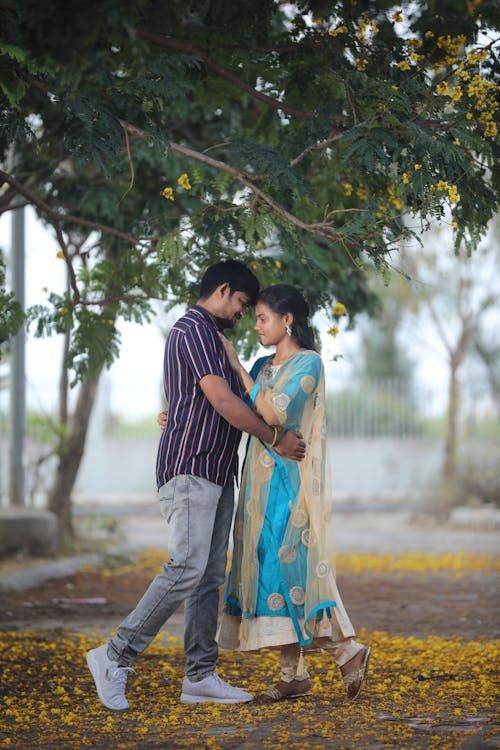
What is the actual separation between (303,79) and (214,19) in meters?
0.60

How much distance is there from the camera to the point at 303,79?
593cm

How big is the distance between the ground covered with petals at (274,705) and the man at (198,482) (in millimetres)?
222

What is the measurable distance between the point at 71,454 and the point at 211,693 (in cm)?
719

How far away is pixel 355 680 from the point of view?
514 cm

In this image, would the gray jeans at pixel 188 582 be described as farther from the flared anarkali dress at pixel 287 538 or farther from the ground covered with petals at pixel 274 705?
the ground covered with petals at pixel 274 705

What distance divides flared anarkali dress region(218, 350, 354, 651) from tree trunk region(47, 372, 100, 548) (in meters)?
6.98

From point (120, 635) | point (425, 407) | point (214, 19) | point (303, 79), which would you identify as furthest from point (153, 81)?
point (425, 407)

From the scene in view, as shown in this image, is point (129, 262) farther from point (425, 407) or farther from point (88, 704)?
point (425, 407)

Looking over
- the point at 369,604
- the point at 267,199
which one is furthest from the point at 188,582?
the point at 369,604

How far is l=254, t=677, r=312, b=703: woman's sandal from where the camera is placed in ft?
17.1

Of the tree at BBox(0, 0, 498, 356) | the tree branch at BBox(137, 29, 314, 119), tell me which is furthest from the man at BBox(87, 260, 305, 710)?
the tree branch at BBox(137, 29, 314, 119)

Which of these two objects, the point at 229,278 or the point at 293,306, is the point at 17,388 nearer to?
the point at 229,278

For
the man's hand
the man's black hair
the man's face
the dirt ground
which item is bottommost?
the dirt ground

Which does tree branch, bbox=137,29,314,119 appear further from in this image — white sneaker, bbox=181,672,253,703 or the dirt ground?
the dirt ground
